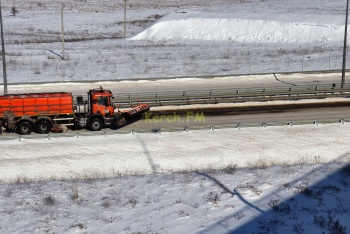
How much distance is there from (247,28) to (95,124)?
4731 centimetres

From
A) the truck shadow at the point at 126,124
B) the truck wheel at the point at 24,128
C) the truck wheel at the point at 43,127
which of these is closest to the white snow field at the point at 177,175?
the truck wheel at the point at 24,128

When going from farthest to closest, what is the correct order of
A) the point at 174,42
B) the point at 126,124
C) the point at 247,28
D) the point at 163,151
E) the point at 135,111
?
the point at 247,28, the point at 174,42, the point at 135,111, the point at 126,124, the point at 163,151

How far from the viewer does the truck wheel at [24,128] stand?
2608 centimetres

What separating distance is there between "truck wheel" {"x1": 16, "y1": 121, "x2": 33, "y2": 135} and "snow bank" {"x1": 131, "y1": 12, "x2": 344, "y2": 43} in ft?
150

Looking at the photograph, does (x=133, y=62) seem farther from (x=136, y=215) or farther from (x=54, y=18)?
(x=54, y=18)

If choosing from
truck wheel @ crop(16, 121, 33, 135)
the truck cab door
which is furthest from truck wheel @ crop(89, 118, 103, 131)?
truck wheel @ crop(16, 121, 33, 135)

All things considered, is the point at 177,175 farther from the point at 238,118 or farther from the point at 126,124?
the point at 238,118

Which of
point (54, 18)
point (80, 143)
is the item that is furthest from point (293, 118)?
point (54, 18)

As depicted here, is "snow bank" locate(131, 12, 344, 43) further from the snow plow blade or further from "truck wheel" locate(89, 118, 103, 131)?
"truck wheel" locate(89, 118, 103, 131)

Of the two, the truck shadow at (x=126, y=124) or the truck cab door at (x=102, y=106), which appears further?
the truck shadow at (x=126, y=124)

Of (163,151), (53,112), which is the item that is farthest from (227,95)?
(53,112)

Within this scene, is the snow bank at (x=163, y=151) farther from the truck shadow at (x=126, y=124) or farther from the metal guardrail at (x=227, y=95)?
the metal guardrail at (x=227, y=95)

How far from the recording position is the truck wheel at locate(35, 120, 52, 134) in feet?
86.2

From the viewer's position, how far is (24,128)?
26203mm
